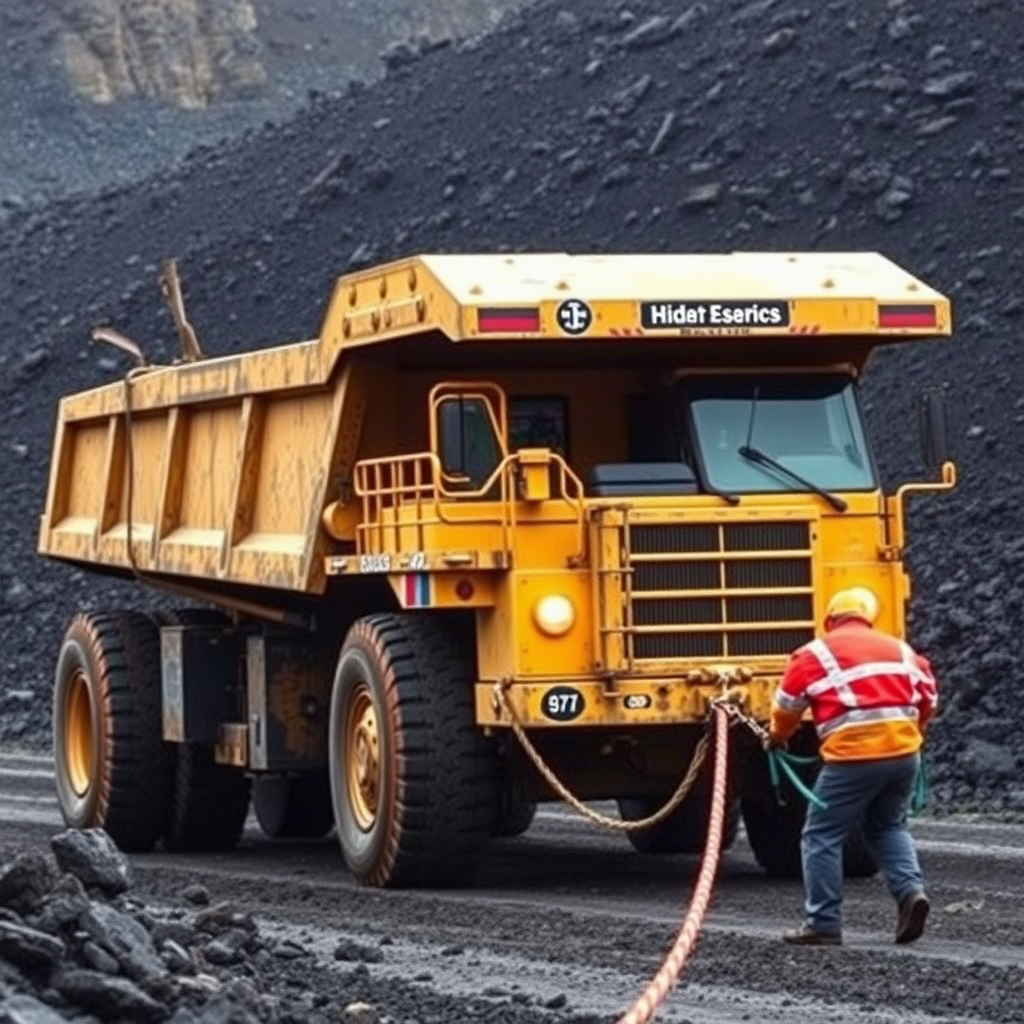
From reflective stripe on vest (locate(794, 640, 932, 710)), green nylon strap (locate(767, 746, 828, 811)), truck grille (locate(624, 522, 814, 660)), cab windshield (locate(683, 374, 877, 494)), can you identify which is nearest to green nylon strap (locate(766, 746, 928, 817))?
green nylon strap (locate(767, 746, 828, 811))

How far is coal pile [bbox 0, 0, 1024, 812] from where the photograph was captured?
27.5m

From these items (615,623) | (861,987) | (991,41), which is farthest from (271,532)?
(991,41)

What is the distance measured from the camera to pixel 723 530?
14422 mm

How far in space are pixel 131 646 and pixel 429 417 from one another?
4.13 meters

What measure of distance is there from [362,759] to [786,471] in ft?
7.87

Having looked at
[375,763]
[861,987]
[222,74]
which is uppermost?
[222,74]

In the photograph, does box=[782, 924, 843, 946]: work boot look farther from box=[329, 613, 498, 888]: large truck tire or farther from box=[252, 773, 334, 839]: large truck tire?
box=[252, 773, 334, 839]: large truck tire

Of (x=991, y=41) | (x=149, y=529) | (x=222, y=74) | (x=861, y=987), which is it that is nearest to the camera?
(x=861, y=987)

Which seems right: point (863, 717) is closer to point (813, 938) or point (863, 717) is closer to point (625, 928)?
point (813, 938)

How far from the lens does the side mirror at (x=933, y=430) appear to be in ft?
48.4

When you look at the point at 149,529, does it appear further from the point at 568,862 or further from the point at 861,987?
the point at 861,987

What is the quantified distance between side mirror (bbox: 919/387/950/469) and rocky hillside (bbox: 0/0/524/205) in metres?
37.3

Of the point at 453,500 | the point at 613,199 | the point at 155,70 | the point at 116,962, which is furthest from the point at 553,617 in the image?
the point at 155,70

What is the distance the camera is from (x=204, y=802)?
18.1 metres
